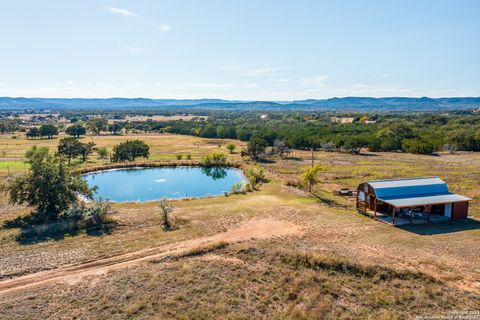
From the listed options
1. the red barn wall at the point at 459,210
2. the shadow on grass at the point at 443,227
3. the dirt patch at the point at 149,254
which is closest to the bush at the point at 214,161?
the dirt patch at the point at 149,254

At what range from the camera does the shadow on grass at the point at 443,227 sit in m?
27.2

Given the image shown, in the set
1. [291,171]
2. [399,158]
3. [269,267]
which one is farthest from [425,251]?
[399,158]

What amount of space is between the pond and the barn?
18814mm

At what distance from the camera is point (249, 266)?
2081 centimetres

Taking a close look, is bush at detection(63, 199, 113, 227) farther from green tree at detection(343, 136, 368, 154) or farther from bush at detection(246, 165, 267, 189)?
green tree at detection(343, 136, 368, 154)

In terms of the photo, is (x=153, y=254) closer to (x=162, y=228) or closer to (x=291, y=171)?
(x=162, y=228)

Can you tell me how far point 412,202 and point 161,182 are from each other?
33.6 m

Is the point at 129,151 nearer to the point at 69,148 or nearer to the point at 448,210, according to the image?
the point at 69,148

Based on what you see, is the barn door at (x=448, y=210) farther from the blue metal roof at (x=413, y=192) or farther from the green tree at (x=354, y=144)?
the green tree at (x=354, y=144)

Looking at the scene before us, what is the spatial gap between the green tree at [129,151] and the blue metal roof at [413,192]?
45538mm

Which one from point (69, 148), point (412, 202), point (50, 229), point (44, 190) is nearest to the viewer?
point (50, 229)

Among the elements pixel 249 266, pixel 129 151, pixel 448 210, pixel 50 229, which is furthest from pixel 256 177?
pixel 129 151

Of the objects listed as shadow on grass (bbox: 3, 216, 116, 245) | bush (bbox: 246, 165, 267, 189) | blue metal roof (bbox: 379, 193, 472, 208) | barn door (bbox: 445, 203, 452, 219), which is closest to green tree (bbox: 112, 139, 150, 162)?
bush (bbox: 246, 165, 267, 189)

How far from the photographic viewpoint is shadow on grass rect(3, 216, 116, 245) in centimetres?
2558
